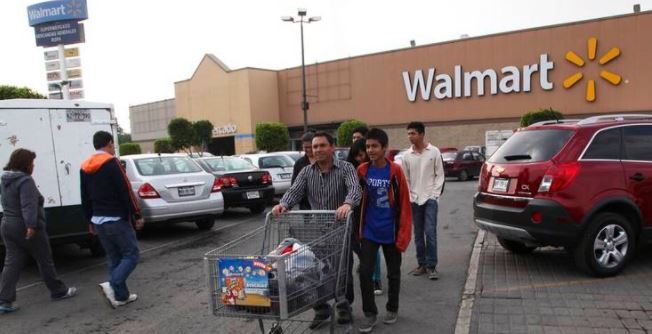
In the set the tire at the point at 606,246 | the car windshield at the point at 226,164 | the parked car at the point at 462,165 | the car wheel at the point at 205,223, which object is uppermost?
the car windshield at the point at 226,164

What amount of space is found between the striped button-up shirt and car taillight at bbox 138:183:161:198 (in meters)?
5.63

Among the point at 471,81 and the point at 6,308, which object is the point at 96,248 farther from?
the point at 471,81

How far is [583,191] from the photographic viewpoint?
554 cm

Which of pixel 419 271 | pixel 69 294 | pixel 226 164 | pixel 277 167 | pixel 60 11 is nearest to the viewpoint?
pixel 69 294

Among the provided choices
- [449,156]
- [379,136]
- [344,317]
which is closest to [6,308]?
[344,317]

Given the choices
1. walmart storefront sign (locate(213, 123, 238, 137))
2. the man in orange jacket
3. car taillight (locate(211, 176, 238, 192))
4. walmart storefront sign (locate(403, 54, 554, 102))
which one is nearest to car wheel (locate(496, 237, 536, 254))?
the man in orange jacket

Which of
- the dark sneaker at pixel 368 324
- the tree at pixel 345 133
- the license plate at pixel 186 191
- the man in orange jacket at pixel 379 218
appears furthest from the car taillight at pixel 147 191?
the tree at pixel 345 133

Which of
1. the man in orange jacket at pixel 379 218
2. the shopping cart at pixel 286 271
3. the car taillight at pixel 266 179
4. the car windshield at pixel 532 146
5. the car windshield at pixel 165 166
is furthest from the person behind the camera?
the car taillight at pixel 266 179

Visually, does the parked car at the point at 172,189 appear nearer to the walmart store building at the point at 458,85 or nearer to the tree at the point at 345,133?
the tree at the point at 345,133

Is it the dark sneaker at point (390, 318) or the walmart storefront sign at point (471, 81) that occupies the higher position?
the walmart storefront sign at point (471, 81)

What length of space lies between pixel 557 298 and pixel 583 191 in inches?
49.6

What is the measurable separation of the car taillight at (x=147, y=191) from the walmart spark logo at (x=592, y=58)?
102ft

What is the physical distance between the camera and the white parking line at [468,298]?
14.5ft

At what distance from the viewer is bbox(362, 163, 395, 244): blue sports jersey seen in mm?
4422
